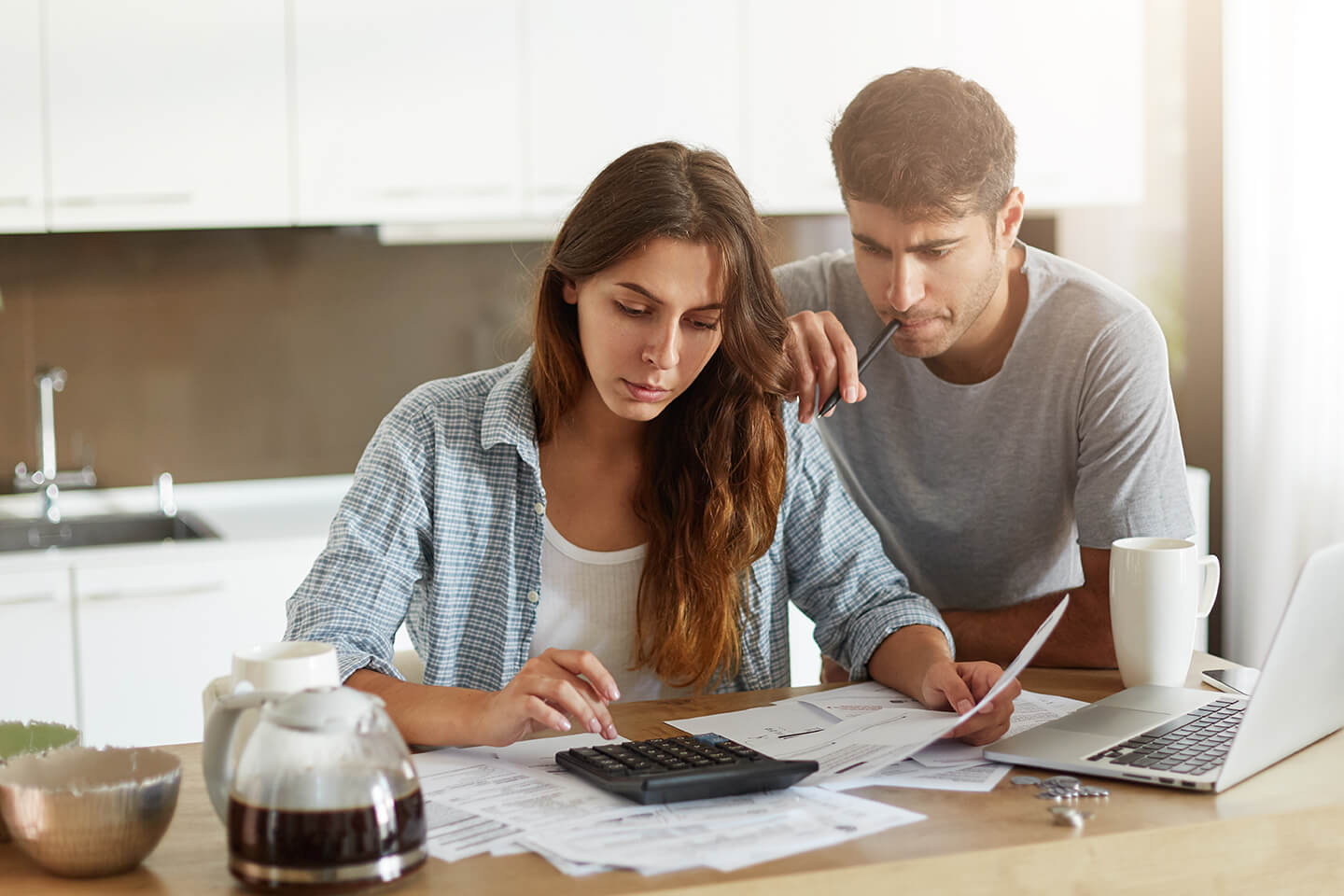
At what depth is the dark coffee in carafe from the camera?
2.79 ft

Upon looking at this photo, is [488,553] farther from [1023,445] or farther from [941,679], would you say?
[1023,445]

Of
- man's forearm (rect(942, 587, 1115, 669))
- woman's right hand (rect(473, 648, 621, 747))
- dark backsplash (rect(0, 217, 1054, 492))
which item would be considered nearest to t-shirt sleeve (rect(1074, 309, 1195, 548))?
man's forearm (rect(942, 587, 1115, 669))

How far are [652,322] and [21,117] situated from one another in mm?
1875

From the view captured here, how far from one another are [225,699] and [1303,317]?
297 centimetres

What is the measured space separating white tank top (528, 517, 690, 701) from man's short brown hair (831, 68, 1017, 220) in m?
0.56

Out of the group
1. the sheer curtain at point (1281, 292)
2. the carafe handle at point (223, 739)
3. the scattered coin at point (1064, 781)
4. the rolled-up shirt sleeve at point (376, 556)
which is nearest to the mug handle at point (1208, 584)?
the scattered coin at point (1064, 781)

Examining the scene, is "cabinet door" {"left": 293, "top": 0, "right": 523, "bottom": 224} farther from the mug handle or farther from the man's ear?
the mug handle

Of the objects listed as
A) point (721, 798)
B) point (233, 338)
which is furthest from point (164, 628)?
point (721, 798)

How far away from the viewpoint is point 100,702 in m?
2.57

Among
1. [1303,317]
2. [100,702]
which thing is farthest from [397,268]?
[1303,317]

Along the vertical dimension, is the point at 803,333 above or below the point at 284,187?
below

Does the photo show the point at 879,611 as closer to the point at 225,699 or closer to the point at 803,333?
the point at 803,333

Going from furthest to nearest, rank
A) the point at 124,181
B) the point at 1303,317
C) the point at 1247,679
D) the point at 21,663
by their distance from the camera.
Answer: the point at 1303,317, the point at 124,181, the point at 21,663, the point at 1247,679

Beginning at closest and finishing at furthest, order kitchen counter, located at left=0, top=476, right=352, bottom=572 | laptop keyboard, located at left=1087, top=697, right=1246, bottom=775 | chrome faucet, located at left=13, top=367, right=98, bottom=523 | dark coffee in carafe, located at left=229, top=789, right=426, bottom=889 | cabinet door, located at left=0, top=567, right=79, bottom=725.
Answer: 1. dark coffee in carafe, located at left=229, top=789, right=426, bottom=889
2. laptop keyboard, located at left=1087, top=697, right=1246, bottom=775
3. cabinet door, located at left=0, top=567, right=79, bottom=725
4. kitchen counter, located at left=0, top=476, right=352, bottom=572
5. chrome faucet, located at left=13, top=367, right=98, bottom=523
